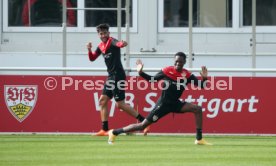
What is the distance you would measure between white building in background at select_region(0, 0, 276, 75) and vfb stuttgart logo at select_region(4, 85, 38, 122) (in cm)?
451

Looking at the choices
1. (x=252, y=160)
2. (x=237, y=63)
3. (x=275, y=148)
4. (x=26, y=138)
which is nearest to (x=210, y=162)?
(x=252, y=160)

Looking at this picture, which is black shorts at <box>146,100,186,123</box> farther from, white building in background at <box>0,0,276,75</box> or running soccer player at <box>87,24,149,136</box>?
white building in background at <box>0,0,276,75</box>

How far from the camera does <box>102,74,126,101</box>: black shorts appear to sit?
2258 cm

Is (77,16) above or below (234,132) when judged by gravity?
above

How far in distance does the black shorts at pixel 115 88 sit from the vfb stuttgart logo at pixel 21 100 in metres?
1.53

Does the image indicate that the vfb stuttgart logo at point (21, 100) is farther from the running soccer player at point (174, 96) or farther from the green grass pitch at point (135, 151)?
the running soccer player at point (174, 96)

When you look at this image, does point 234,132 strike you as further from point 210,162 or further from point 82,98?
point 210,162

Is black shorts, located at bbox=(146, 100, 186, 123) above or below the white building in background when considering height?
below

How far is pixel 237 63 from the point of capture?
27.7 meters

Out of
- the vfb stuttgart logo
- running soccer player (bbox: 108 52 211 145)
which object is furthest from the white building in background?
running soccer player (bbox: 108 52 211 145)

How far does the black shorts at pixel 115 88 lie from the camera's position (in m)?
22.6

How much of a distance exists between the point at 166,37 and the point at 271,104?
5.93 meters

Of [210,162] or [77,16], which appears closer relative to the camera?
[210,162]

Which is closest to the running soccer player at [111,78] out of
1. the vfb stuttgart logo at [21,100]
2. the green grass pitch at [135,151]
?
the green grass pitch at [135,151]
